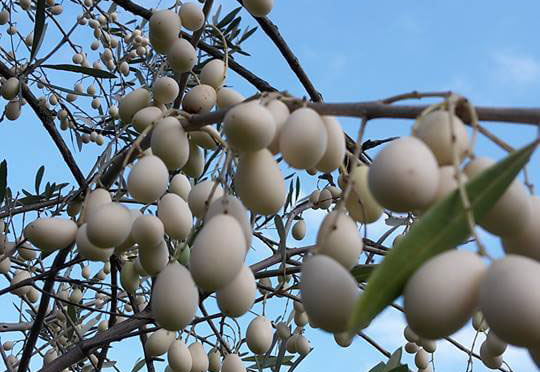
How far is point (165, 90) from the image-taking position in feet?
3.05

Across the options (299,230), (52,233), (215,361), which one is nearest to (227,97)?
(52,233)

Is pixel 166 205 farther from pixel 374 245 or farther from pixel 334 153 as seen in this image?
pixel 374 245

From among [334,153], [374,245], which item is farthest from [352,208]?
[374,245]

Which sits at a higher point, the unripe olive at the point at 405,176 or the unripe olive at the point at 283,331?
the unripe olive at the point at 283,331

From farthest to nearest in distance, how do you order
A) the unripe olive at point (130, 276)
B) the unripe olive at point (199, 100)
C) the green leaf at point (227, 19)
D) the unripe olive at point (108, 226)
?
the green leaf at point (227, 19)
the unripe olive at point (130, 276)
the unripe olive at point (199, 100)
the unripe olive at point (108, 226)

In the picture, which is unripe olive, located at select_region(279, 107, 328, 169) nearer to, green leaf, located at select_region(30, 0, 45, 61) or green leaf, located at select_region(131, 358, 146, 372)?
green leaf, located at select_region(30, 0, 45, 61)

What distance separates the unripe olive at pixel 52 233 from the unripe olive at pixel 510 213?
1.55 feet

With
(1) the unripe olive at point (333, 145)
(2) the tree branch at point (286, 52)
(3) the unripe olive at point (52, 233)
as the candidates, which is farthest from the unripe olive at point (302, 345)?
(1) the unripe olive at point (333, 145)

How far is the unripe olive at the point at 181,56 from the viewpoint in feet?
3.06

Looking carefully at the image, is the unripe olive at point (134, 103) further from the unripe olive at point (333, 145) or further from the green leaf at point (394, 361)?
the green leaf at point (394, 361)

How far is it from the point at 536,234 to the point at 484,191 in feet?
0.18

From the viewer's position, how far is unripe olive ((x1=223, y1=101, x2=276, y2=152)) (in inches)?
20.3

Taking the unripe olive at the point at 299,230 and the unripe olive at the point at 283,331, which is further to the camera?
the unripe olive at the point at 299,230

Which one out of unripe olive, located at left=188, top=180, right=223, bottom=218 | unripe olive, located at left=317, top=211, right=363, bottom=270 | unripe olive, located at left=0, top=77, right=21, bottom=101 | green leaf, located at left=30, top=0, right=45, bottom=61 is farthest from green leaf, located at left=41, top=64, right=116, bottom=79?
unripe olive, located at left=317, top=211, right=363, bottom=270
